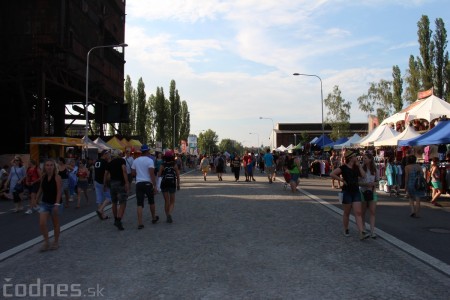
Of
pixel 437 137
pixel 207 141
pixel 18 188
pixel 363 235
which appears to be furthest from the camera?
pixel 207 141

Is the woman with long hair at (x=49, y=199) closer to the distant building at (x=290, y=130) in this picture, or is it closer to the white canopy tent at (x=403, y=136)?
the white canopy tent at (x=403, y=136)

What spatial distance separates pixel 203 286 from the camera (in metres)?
5.14

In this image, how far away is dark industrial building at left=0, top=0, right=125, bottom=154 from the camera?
3057cm

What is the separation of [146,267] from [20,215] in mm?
7475

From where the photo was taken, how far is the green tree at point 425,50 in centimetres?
4331

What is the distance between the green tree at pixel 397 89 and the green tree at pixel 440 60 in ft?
11.6

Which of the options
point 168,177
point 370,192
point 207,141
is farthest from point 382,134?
point 207,141

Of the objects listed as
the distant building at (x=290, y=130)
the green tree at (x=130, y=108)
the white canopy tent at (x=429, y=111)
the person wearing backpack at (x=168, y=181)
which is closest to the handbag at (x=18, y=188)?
the person wearing backpack at (x=168, y=181)

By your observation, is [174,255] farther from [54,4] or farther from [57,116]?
[57,116]

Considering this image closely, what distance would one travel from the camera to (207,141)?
139m

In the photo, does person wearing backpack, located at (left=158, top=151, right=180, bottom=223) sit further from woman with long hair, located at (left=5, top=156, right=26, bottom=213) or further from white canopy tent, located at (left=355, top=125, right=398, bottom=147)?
white canopy tent, located at (left=355, top=125, right=398, bottom=147)

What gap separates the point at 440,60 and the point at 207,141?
322ft

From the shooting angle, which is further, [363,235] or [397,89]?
[397,89]

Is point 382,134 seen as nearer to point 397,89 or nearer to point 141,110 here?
point 397,89
